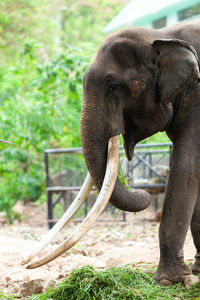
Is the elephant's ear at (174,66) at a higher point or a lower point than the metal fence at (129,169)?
higher

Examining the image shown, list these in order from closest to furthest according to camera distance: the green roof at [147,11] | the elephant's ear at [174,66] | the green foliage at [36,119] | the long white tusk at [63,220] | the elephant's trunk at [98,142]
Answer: the long white tusk at [63,220] → the elephant's trunk at [98,142] → the elephant's ear at [174,66] → the green foliage at [36,119] → the green roof at [147,11]

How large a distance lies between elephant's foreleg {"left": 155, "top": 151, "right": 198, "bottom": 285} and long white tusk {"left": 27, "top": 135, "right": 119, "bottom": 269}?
574 mm

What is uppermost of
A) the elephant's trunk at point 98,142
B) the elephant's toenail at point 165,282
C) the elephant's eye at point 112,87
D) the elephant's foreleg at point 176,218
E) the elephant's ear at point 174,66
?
the elephant's ear at point 174,66

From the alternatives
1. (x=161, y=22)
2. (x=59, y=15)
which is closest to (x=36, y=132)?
(x=161, y=22)

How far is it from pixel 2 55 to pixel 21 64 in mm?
8584

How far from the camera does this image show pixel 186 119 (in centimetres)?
395

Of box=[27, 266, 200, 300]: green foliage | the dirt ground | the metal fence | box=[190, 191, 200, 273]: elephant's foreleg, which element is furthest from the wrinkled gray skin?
the metal fence

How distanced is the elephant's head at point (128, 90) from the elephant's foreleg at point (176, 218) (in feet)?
0.74

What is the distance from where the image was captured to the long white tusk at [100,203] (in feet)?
9.93

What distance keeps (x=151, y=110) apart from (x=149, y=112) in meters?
0.02

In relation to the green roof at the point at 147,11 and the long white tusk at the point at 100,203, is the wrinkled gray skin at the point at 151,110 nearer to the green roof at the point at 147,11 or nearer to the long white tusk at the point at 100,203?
the long white tusk at the point at 100,203

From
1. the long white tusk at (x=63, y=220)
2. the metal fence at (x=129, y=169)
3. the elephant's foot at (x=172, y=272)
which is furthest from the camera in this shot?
the metal fence at (x=129, y=169)

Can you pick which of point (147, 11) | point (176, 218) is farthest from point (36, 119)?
point (147, 11)

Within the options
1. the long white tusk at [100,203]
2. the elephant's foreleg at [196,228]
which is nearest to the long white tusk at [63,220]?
the long white tusk at [100,203]
